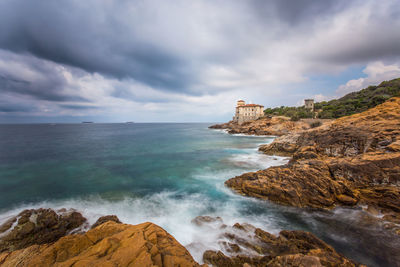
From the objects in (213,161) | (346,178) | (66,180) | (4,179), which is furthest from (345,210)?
(4,179)

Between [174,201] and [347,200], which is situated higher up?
[347,200]

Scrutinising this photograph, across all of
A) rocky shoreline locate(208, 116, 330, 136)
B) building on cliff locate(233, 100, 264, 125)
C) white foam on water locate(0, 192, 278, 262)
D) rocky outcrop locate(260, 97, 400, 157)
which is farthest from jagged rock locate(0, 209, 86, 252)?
building on cliff locate(233, 100, 264, 125)

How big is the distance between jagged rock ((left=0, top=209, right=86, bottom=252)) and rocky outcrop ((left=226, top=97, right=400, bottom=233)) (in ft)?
35.8

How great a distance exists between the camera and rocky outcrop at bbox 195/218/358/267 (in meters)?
4.93

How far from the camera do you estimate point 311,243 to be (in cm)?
629

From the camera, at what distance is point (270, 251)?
6.22 meters

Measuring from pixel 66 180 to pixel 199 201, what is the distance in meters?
14.1

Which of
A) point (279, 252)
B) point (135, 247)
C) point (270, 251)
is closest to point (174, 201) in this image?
point (270, 251)

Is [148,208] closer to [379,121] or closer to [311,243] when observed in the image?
[311,243]

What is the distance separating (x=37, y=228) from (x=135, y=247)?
804cm

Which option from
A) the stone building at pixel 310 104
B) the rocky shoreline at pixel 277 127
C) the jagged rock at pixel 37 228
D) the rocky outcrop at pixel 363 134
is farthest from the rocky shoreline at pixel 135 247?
the stone building at pixel 310 104

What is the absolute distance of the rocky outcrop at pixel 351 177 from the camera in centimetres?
Result: 949

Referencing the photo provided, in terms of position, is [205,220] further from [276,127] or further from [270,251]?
[276,127]

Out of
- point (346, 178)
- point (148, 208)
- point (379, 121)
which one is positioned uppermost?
point (379, 121)
